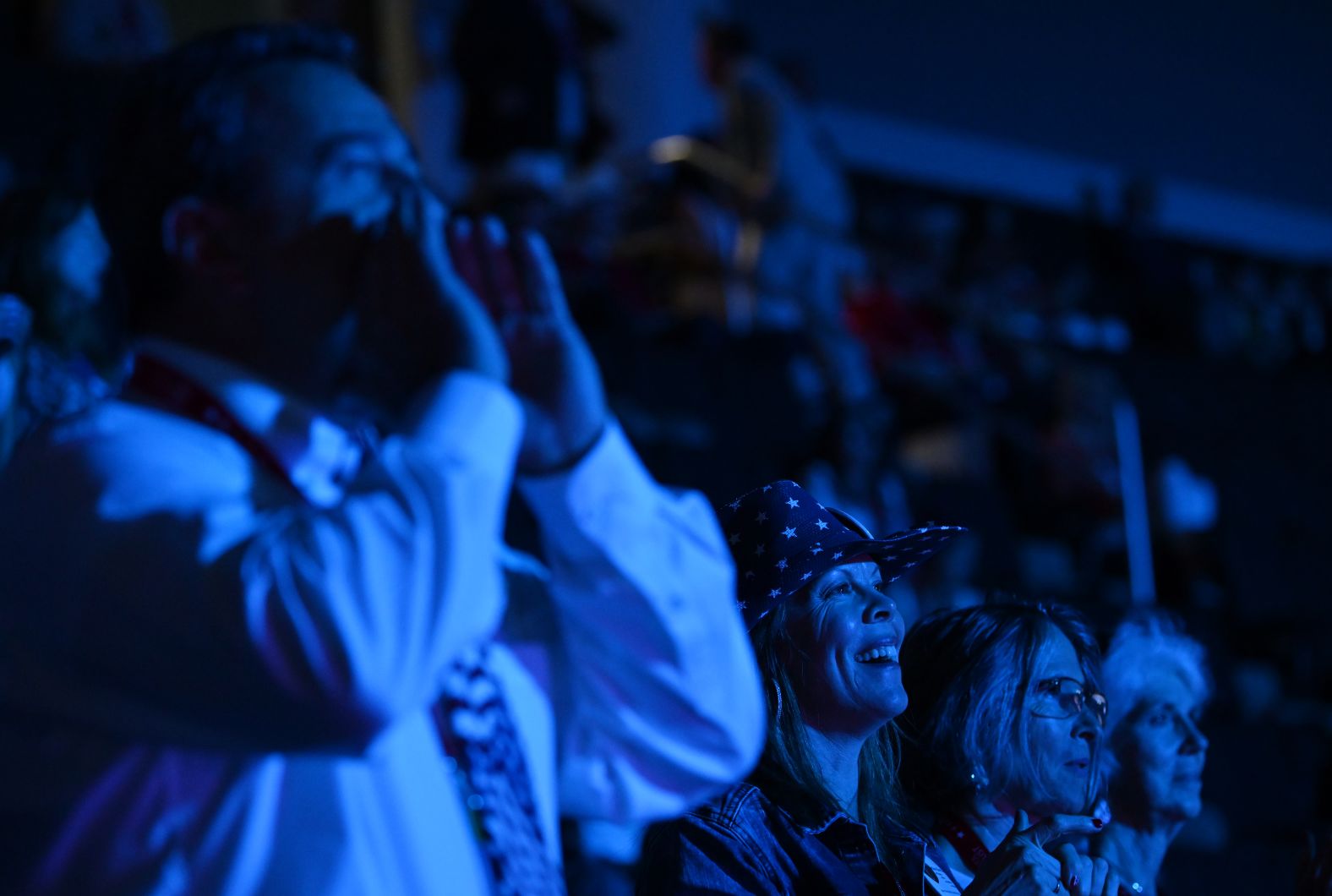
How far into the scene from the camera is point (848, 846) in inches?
53.3

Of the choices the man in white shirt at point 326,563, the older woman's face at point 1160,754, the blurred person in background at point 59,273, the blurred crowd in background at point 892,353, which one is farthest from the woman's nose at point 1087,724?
the blurred crowd in background at point 892,353

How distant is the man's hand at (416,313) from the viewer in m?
0.90

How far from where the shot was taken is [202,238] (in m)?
0.98

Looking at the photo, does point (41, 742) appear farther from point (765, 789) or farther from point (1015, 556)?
point (1015, 556)

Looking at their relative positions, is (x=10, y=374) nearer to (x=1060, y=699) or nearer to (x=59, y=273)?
(x=59, y=273)

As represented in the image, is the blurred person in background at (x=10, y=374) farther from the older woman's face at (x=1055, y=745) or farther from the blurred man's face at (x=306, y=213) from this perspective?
the older woman's face at (x=1055, y=745)

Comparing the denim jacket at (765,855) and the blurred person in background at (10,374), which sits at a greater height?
the denim jacket at (765,855)

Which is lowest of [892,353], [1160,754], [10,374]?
[892,353]

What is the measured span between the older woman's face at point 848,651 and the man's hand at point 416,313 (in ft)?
1.79

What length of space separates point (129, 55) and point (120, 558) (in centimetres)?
419

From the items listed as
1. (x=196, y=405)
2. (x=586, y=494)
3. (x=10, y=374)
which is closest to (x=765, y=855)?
(x=586, y=494)

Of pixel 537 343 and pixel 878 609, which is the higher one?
pixel 537 343

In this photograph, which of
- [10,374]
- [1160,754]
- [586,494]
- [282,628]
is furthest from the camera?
[10,374]

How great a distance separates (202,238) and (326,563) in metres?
0.29
